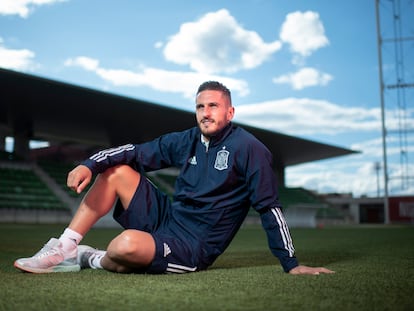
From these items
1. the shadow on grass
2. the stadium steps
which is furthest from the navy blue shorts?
the stadium steps

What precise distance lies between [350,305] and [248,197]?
37.5 inches

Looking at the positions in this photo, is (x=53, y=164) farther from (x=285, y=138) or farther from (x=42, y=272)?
(x=42, y=272)

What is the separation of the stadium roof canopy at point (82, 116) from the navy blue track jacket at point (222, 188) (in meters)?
10.6

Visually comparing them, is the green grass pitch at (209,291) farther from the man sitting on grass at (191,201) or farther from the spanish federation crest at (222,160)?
the spanish federation crest at (222,160)

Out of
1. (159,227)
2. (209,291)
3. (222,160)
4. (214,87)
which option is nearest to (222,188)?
(222,160)

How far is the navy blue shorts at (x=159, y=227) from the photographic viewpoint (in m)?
2.20

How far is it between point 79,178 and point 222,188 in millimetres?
665

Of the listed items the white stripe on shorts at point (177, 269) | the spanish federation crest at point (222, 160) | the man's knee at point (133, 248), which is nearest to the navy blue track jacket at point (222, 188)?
the spanish federation crest at point (222, 160)

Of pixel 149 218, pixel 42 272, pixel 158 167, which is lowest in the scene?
pixel 42 272

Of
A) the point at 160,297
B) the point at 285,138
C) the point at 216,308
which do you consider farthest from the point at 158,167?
the point at 285,138

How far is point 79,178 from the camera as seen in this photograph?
222cm

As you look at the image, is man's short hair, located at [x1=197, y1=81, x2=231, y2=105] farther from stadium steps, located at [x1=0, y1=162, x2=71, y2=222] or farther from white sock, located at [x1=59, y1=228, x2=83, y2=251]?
stadium steps, located at [x1=0, y1=162, x2=71, y2=222]

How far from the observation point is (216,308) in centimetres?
141

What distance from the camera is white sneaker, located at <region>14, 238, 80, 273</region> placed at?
7.34 feet
